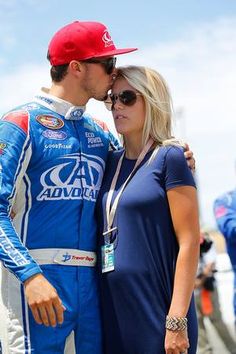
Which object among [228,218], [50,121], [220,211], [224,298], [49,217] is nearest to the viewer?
[49,217]

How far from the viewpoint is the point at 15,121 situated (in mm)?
3369

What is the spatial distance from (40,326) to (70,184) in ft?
2.17

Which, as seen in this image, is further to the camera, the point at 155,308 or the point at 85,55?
the point at 85,55

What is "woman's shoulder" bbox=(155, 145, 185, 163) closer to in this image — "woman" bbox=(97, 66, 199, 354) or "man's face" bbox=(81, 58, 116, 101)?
"woman" bbox=(97, 66, 199, 354)

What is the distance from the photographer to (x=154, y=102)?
11.6ft

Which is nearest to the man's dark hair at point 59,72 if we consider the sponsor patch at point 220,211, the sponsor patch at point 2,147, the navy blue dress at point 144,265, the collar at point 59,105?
the collar at point 59,105

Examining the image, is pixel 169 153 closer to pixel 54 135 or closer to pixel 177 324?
pixel 54 135

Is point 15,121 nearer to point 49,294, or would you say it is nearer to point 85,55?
point 85,55

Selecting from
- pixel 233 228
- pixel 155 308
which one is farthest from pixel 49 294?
pixel 233 228

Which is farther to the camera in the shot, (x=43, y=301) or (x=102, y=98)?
(x=102, y=98)

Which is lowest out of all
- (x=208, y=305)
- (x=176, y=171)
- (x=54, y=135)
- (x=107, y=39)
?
(x=208, y=305)

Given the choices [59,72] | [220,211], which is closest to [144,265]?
[59,72]

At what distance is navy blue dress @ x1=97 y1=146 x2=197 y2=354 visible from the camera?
131 inches

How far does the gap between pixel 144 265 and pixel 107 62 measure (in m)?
1.02
